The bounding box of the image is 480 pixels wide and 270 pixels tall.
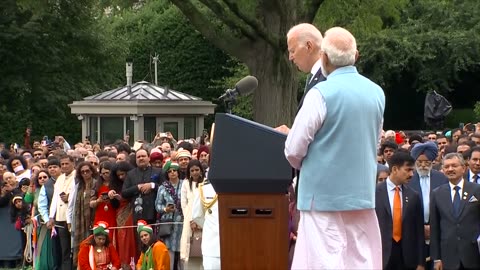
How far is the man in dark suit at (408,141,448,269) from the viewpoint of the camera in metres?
11.7

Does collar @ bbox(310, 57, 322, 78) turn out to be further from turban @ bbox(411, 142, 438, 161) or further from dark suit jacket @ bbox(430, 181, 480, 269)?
turban @ bbox(411, 142, 438, 161)

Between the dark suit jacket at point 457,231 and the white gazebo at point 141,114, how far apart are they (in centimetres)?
1926

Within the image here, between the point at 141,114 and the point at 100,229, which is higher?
the point at 141,114

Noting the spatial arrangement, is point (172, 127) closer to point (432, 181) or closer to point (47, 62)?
point (47, 62)

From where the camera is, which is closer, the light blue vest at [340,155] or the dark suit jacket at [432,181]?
the light blue vest at [340,155]

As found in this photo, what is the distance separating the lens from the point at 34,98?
4406cm

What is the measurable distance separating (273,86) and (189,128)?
13.2 feet

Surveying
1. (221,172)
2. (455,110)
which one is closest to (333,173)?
(221,172)

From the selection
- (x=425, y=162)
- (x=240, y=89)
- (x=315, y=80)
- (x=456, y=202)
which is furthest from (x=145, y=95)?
(x=315, y=80)

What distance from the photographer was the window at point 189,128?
1204 inches

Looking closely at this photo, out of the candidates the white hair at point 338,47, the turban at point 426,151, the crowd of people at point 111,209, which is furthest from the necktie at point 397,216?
the white hair at point 338,47

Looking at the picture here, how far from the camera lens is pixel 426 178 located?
472 inches

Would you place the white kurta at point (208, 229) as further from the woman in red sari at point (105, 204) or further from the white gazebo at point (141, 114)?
the white gazebo at point (141, 114)

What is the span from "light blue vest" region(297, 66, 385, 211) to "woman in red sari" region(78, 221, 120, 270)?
8507mm
